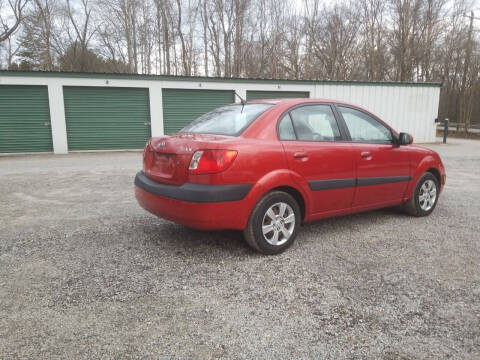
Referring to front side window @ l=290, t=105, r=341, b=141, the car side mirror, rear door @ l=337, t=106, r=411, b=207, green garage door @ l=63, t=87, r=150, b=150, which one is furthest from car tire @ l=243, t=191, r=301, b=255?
green garage door @ l=63, t=87, r=150, b=150

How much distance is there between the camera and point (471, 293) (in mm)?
2719

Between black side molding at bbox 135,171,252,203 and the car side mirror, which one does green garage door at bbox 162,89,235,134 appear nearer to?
the car side mirror

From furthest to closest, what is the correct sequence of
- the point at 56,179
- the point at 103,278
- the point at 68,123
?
the point at 68,123
the point at 56,179
the point at 103,278

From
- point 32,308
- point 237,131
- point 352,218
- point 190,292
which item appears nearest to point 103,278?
point 32,308

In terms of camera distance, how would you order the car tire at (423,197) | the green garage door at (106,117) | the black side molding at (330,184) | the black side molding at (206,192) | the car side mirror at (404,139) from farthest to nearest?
the green garage door at (106,117), the car tire at (423,197), the car side mirror at (404,139), the black side molding at (330,184), the black side molding at (206,192)

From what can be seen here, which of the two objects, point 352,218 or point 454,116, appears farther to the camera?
point 454,116

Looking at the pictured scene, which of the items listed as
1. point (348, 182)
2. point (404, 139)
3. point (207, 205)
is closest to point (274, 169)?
point (207, 205)

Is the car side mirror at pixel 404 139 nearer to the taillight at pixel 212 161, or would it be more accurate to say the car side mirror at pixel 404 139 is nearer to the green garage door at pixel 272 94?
the taillight at pixel 212 161

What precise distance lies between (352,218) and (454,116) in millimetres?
36020

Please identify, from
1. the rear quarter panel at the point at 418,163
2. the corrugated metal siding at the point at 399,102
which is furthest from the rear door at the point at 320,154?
the corrugated metal siding at the point at 399,102

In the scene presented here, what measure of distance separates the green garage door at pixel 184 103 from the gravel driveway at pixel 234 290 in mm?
10844

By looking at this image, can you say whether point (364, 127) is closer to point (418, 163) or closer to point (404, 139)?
point (404, 139)

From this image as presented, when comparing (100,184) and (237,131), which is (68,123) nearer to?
(100,184)

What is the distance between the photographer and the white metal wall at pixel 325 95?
13734mm
